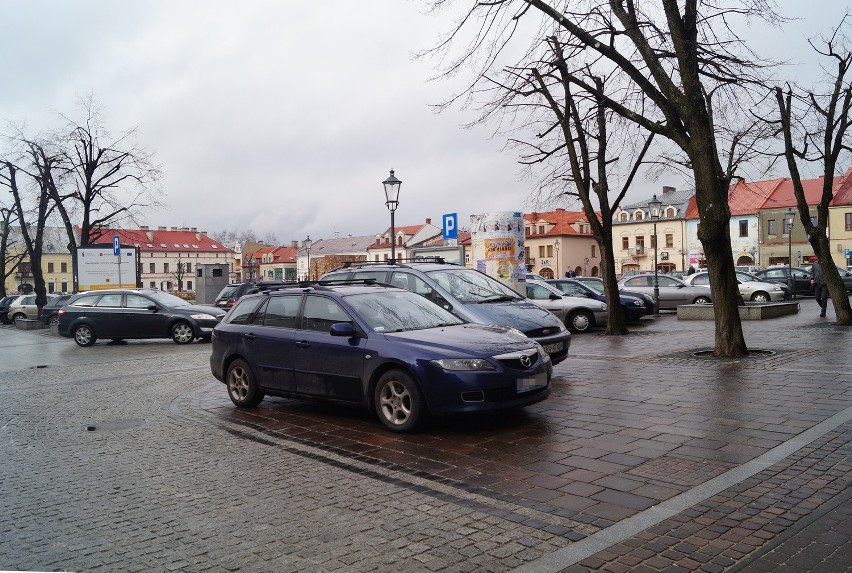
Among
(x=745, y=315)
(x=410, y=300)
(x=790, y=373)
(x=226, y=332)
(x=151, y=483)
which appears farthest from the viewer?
(x=745, y=315)

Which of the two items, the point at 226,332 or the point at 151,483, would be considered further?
the point at 226,332

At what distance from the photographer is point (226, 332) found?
969 centimetres

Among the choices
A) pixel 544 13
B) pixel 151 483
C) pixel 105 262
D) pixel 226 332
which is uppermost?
pixel 544 13

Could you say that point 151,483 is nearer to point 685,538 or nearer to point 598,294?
point 685,538

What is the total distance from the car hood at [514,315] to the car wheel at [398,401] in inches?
144

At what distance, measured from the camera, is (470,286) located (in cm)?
1220

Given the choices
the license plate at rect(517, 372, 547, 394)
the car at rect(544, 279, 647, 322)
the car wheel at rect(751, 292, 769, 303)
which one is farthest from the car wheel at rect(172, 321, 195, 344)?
the car wheel at rect(751, 292, 769, 303)

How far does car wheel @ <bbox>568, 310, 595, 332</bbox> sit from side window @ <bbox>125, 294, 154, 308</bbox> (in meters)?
12.0

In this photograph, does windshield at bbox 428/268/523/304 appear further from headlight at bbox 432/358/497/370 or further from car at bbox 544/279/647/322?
car at bbox 544/279/647/322

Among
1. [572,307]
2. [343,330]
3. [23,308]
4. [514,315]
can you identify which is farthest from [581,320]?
[23,308]

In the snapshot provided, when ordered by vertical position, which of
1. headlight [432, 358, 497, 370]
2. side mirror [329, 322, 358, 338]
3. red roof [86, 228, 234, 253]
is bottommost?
headlight [432, 358, 497, 370]

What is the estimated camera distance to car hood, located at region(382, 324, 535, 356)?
7254 mm

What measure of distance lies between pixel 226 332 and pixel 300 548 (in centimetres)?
576

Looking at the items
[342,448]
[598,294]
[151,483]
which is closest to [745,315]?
[598,294]
